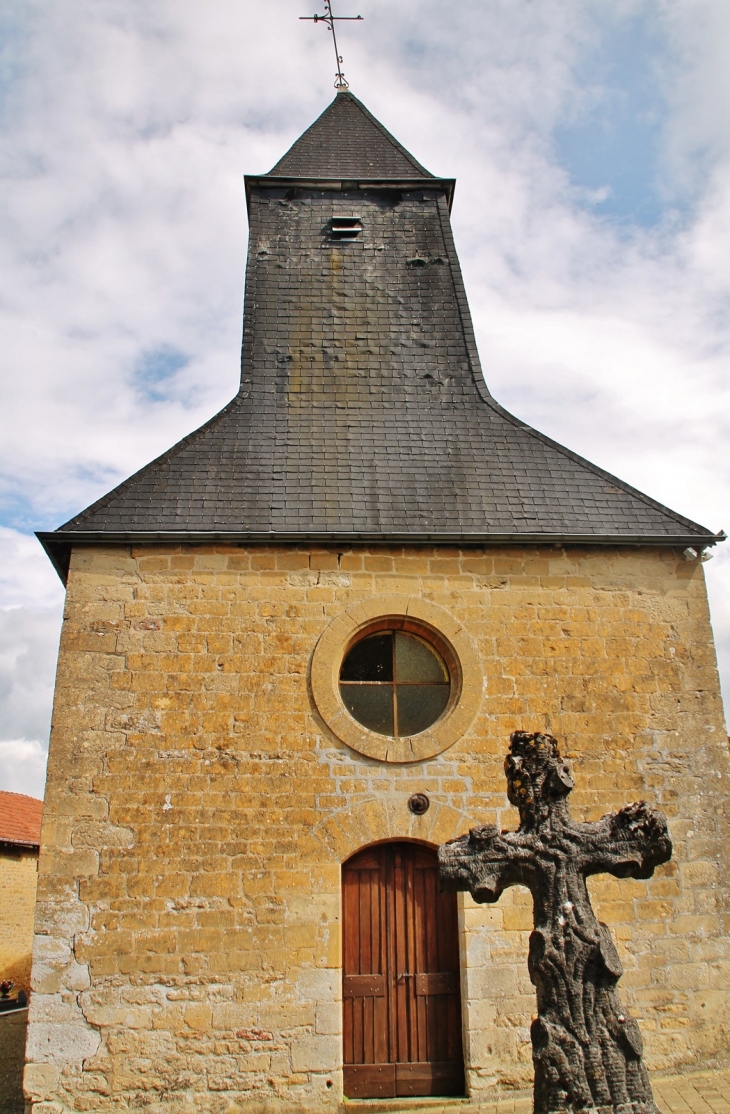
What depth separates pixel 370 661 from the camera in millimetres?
7316

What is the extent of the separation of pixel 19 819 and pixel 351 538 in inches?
608

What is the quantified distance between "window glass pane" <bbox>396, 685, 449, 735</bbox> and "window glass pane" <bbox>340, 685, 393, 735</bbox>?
0.10 meters

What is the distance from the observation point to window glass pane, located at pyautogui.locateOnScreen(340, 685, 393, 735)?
280 inches

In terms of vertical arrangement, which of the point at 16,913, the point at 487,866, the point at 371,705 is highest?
the point at 371,705

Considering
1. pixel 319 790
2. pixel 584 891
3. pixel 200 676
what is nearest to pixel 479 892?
pixel 584 891

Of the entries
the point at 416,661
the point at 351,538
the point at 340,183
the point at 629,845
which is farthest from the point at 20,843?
the point at 629,845

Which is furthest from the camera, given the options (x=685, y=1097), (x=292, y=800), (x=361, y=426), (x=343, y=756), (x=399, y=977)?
(x=361, y=426)

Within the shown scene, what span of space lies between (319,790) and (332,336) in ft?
16.9

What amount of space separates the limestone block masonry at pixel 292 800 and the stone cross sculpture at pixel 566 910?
2848 millimetres

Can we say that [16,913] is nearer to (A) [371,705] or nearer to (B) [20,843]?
(B) [20,843]

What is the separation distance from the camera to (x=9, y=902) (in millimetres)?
16219

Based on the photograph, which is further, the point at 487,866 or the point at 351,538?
the point at 351,538

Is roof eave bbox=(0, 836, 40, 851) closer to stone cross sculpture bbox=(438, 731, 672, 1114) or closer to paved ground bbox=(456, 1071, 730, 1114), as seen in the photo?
paved ground bbox=(456, 1071, 730, 1114)

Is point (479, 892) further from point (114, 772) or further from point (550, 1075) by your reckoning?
point (114, 772)
